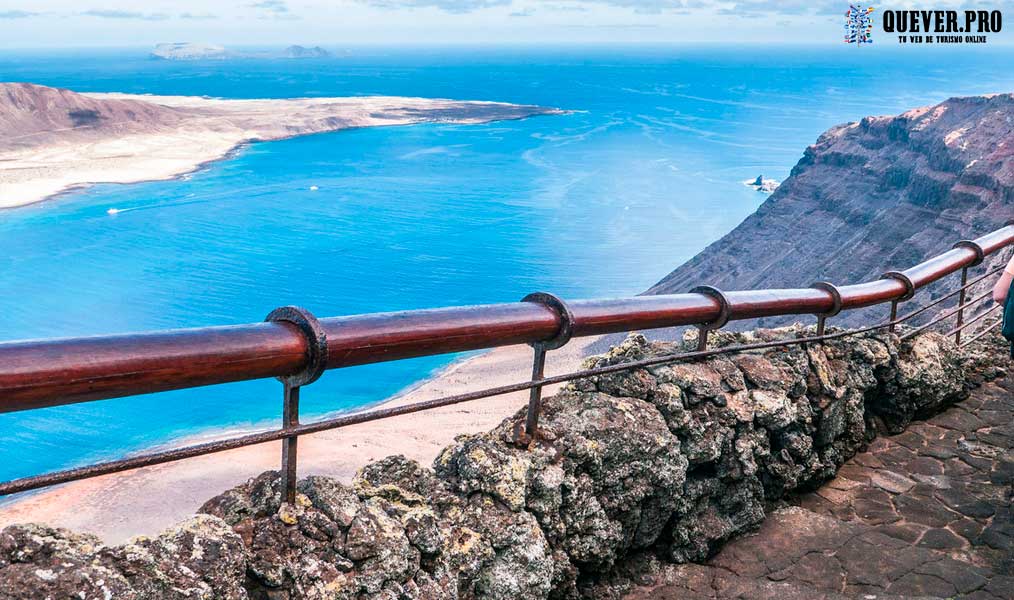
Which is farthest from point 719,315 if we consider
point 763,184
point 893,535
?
point 763,184

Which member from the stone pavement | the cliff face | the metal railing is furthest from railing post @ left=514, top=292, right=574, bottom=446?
the cliff face

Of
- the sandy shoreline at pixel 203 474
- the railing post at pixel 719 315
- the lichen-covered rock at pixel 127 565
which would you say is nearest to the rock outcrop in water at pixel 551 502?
the lichen-covered rock at pixel 127 565

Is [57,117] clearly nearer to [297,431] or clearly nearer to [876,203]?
[876,203]

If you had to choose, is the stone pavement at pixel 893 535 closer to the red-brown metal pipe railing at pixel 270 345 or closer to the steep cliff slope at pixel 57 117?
the red-brown metal pipe railing at pixel 270 345

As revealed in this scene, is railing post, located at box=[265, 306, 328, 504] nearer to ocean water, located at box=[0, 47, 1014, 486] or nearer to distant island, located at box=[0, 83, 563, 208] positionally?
ocean water, located at box=[0, 47, 1014, 486]

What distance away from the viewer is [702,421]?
2922mm

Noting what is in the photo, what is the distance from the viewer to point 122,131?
79.9 metres

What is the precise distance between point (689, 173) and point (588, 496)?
74046mm

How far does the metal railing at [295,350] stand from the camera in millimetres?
1508

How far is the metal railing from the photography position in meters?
1.51

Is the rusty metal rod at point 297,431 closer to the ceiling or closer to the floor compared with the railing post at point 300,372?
closer to the floor

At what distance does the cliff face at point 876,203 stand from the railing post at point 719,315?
99.7 feet

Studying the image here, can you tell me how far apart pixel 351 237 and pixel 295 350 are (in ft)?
174

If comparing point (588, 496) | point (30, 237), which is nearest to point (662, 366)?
point (588, 496)
